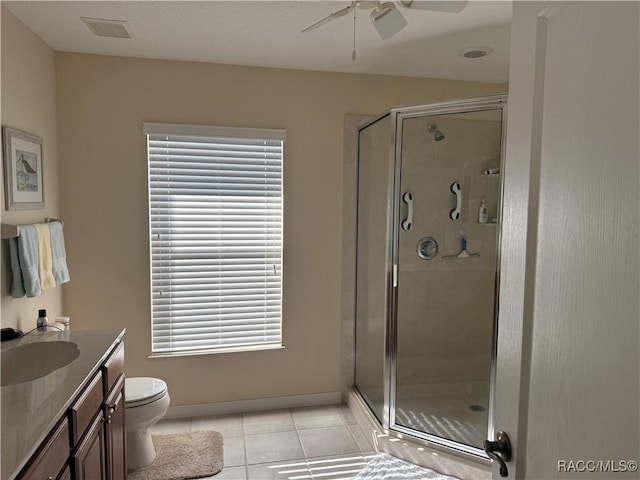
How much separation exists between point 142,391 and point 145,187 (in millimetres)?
1352

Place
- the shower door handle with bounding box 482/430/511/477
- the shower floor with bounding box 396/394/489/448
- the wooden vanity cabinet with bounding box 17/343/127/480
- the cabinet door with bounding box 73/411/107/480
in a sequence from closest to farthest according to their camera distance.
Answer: the shower door handle with bounding box 482/430/511/477 → the wooden vanity cabinet with bounding box 17/343/127/480 → the cabinet door with bounding box 73/411/107/480 → the shower floor with bounding box 396/394/489/448

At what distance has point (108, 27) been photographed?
2383 mm

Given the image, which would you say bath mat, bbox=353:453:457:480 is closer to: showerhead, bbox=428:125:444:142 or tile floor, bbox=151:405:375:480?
tile floor, bbox=151:405:375:480

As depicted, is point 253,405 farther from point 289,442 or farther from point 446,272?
point 446,272

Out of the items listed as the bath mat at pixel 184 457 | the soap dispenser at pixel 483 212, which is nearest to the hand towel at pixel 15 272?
the bath mat at pixel 184 457

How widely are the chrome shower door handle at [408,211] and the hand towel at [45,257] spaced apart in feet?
6.96

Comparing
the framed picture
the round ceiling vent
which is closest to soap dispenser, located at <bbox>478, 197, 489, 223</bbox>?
the round ceiling vent

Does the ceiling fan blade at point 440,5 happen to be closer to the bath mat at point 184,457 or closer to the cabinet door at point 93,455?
the cabinet door at point 93,455

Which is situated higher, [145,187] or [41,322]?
[145,187]

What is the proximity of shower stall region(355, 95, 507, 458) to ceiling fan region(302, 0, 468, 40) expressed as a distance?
0.80 meters

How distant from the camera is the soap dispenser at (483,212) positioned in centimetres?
284

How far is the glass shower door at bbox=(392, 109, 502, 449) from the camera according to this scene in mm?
2764

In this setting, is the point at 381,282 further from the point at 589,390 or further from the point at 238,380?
the point at 589,390

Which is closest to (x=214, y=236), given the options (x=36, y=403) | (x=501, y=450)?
(x=36, y=403)
